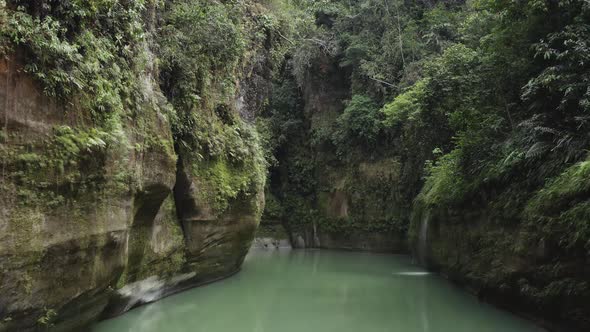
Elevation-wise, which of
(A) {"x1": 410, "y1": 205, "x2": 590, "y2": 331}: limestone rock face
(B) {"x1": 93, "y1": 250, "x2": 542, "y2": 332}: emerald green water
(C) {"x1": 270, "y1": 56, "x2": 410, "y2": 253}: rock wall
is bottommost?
(B) {"x1": 93, "y1": 250, "x2": 542, "y2": 332}: emerald green water

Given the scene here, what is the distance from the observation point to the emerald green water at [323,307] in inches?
280

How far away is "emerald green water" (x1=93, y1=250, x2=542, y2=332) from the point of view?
7.10 m

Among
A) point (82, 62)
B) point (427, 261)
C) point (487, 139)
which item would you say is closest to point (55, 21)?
point (82, 62)

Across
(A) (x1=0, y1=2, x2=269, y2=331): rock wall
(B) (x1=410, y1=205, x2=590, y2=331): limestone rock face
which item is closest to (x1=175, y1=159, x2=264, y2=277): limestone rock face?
(A) (x1=0, y1=2, x2=269, y2=331): rock wall

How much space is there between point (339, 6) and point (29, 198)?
19.7 metres

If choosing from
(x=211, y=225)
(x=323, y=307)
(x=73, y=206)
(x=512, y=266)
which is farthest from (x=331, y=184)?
A: (x=73, y=206)

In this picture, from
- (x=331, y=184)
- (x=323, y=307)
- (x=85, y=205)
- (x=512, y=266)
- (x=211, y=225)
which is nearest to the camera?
(x=85, y=205)

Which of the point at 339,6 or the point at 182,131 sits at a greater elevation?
the point at 339,6

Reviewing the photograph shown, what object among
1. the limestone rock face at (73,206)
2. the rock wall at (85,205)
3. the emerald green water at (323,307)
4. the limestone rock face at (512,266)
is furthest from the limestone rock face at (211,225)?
the limestone rock face at (512,266)

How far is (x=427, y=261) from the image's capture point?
1284 cm

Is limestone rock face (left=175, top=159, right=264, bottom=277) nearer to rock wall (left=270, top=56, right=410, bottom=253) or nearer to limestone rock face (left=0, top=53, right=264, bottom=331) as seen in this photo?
limestone rock face (left=0, top=53, right=264, bottom=331)

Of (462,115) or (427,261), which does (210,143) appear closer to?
(462,115)

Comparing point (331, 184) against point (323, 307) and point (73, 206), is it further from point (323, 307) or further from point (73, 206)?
point (73, 206)

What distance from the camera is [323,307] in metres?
8.51
